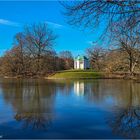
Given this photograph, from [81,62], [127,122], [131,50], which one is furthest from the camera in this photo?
[81,62]

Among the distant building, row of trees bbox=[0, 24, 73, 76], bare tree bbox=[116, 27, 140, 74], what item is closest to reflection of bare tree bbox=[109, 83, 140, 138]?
bare tree bbox=[116, 27, 140, 74]

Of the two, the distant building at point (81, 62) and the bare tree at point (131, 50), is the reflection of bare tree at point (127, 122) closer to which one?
the bare tree at point (131, 50)

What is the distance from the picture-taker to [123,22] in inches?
193

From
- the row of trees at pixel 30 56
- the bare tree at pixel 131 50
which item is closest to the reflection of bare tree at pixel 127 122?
the bare tree at pixel 131 50

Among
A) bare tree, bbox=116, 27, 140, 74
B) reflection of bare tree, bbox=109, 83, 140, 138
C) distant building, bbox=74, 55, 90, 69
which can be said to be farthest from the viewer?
distant building, bbox=74, 55, 90, 69

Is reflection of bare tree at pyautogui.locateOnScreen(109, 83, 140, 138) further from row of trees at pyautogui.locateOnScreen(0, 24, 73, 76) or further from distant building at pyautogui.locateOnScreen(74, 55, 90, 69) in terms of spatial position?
distant building at pyautogui.locateOnScreen(74, 55, 90, 69)

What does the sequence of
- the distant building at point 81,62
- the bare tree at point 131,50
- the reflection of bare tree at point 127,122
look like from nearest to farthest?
the reflection of bare tree at point 127,122 → the bare tree at point 131,50 → the distant building at point 81,62

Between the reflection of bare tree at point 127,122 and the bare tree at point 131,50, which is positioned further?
the bare tree at point 131,50

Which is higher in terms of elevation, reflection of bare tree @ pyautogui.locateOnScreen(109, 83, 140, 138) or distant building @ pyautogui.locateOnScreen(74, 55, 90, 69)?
distant building @ pyautogui.locateOnScreen(74, 55, 90, 69)

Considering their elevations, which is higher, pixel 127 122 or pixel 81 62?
pixel 81 62

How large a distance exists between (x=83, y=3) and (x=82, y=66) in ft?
169

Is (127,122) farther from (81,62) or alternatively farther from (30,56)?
(81,62)

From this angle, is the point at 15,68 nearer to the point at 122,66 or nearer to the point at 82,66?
the point at 122,66

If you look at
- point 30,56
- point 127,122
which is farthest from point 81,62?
point 127,122
